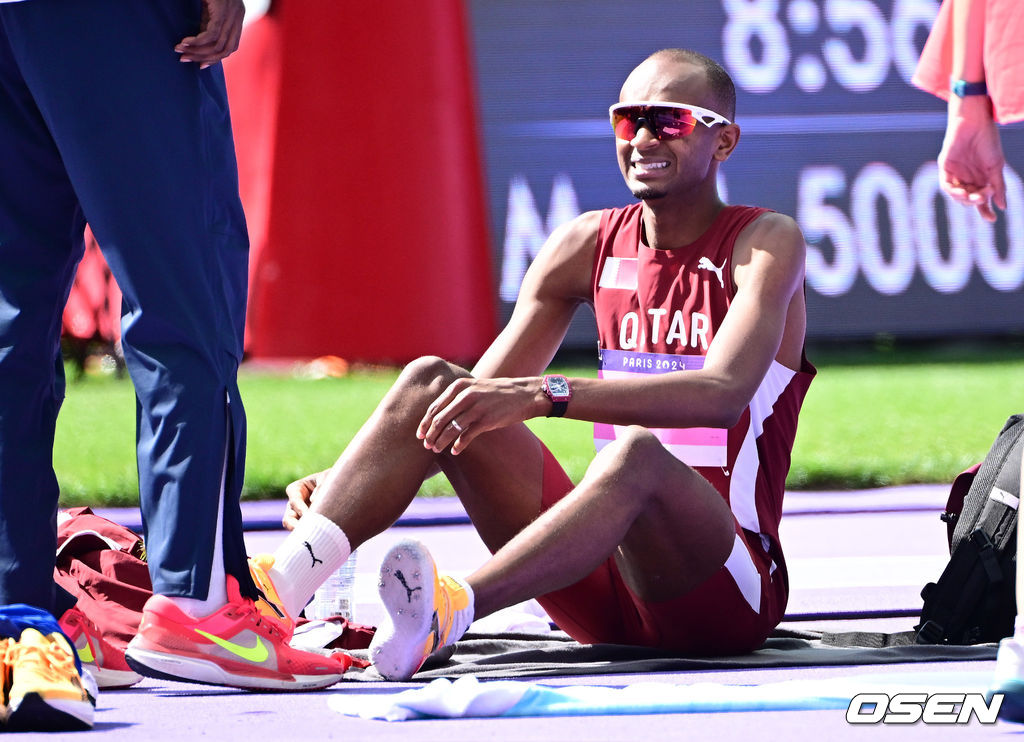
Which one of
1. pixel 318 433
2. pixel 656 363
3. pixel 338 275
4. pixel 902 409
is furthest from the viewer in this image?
pixel 338 275

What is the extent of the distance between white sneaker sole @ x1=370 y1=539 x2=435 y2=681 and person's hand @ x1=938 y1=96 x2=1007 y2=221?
150 cm

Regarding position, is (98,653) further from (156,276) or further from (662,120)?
(662,120)

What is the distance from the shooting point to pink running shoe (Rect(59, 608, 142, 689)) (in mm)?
2816

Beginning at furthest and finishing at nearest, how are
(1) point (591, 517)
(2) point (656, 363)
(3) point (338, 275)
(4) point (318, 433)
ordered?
1. (3) point (338, 275)
2. (4) point (318, 433)
3. (2) point (656, 363)
4. (1) point (591, 517)

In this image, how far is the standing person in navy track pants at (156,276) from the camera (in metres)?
2.59

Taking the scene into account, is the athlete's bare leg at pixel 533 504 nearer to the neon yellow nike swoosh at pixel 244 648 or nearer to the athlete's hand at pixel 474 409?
the athlete's hand at pixel 474 409

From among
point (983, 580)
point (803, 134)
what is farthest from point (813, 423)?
point (983, 580)

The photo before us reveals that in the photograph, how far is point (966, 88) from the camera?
343cm

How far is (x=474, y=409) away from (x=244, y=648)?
0.57 metres

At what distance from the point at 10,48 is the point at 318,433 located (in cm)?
503

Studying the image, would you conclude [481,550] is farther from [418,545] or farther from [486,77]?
[486,77]

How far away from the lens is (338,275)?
9875 mm

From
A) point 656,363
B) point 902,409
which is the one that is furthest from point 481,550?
point 902,409

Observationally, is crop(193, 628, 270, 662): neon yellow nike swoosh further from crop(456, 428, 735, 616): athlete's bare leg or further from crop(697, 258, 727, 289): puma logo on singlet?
crop(697, 258, 727, 289): puma logo on singlet
